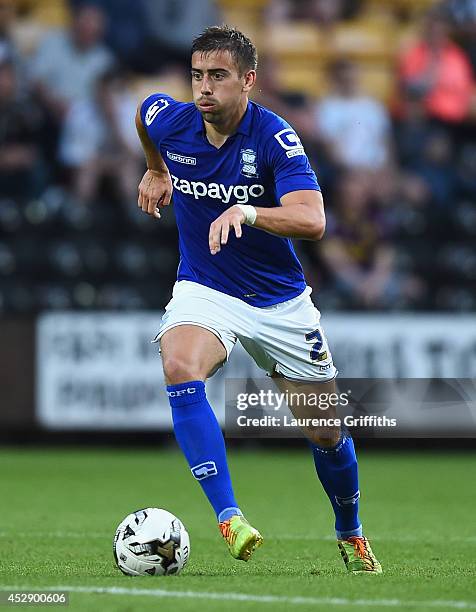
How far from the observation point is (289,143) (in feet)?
18.6

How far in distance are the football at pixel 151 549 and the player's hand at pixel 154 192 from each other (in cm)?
152

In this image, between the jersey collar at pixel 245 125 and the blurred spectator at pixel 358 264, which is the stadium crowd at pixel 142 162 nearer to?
the blurred spectator at pixel 358 264

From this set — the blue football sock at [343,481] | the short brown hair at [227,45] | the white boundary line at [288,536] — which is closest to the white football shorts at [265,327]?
the blue football sock at [343,481]

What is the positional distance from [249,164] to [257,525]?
2.90 m

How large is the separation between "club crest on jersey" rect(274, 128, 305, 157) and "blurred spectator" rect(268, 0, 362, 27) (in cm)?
1126

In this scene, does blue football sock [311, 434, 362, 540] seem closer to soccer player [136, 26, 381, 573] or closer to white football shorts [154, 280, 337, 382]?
soccer player [136, 26, 381, 573]

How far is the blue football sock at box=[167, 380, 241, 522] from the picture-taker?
5.39 metres

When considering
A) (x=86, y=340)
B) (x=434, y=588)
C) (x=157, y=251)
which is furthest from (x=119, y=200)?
(x=434, y=588)

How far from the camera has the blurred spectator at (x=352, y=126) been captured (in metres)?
14.6

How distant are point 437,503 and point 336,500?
3.48 m

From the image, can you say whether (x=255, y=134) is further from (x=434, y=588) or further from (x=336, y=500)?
(x=434, y=588)

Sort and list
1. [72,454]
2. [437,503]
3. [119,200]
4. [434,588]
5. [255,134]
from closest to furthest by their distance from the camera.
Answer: [434,588] < [255,134] < [437,503] < [72,454] < [119,200]

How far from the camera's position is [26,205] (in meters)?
13.8

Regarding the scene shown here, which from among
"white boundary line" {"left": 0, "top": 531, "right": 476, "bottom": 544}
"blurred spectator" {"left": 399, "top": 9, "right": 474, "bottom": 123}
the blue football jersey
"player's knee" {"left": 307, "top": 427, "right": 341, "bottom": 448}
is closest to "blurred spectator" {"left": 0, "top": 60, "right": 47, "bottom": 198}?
"blurred spectator" {"left": 399, "top": 9, "right": 474, "bottom": 123}
